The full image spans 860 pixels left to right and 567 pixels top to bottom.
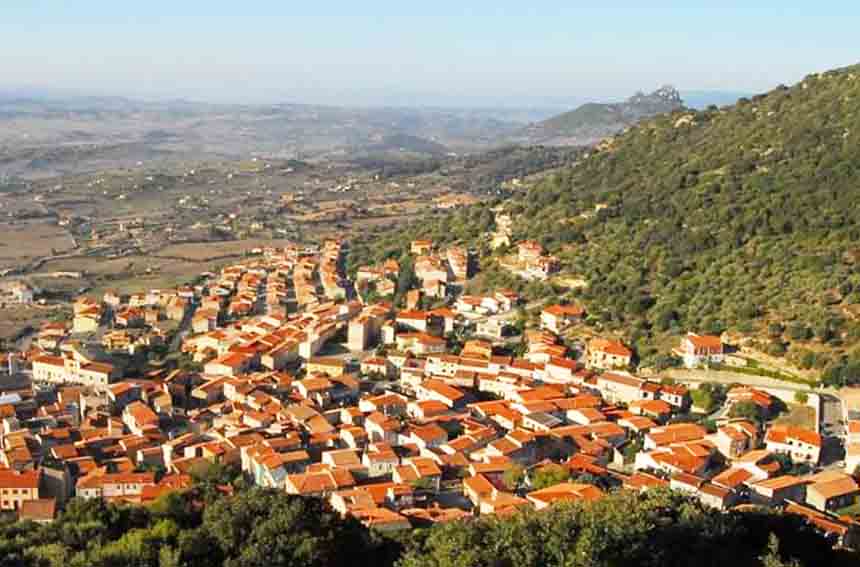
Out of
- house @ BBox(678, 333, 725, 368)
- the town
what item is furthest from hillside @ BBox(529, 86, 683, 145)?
house @ BBox(678, 333, 725, 368)

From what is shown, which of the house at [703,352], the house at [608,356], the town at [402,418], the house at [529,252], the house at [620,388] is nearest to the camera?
the town at [402,418]

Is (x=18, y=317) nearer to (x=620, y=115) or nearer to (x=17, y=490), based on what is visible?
(x=17, y=490)

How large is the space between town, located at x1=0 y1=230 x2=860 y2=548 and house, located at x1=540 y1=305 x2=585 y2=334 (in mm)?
92

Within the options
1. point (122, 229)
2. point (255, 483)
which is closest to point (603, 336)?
point (255, 483)

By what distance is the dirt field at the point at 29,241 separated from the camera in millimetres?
68438

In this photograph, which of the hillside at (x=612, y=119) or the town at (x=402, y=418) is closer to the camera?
the town at (x=402, y=418)

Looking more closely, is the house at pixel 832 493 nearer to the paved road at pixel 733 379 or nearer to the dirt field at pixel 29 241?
the paved road at pixel 733 379

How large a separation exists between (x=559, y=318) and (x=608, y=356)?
4187 millimetres

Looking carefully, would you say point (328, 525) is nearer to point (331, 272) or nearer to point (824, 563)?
point (824, 563)

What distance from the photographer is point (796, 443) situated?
979 inches

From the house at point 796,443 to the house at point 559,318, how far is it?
12501 millimetres

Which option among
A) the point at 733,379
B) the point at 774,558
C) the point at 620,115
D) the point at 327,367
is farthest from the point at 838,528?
the point at 620,115

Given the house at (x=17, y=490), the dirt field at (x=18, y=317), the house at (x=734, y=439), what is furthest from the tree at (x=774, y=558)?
the dirt field at (x=18, y=317)

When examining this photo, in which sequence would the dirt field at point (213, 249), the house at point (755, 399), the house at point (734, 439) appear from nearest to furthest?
the house at point (734, 439), the house at point (755, 399), the dirt field at point (213, 249)
